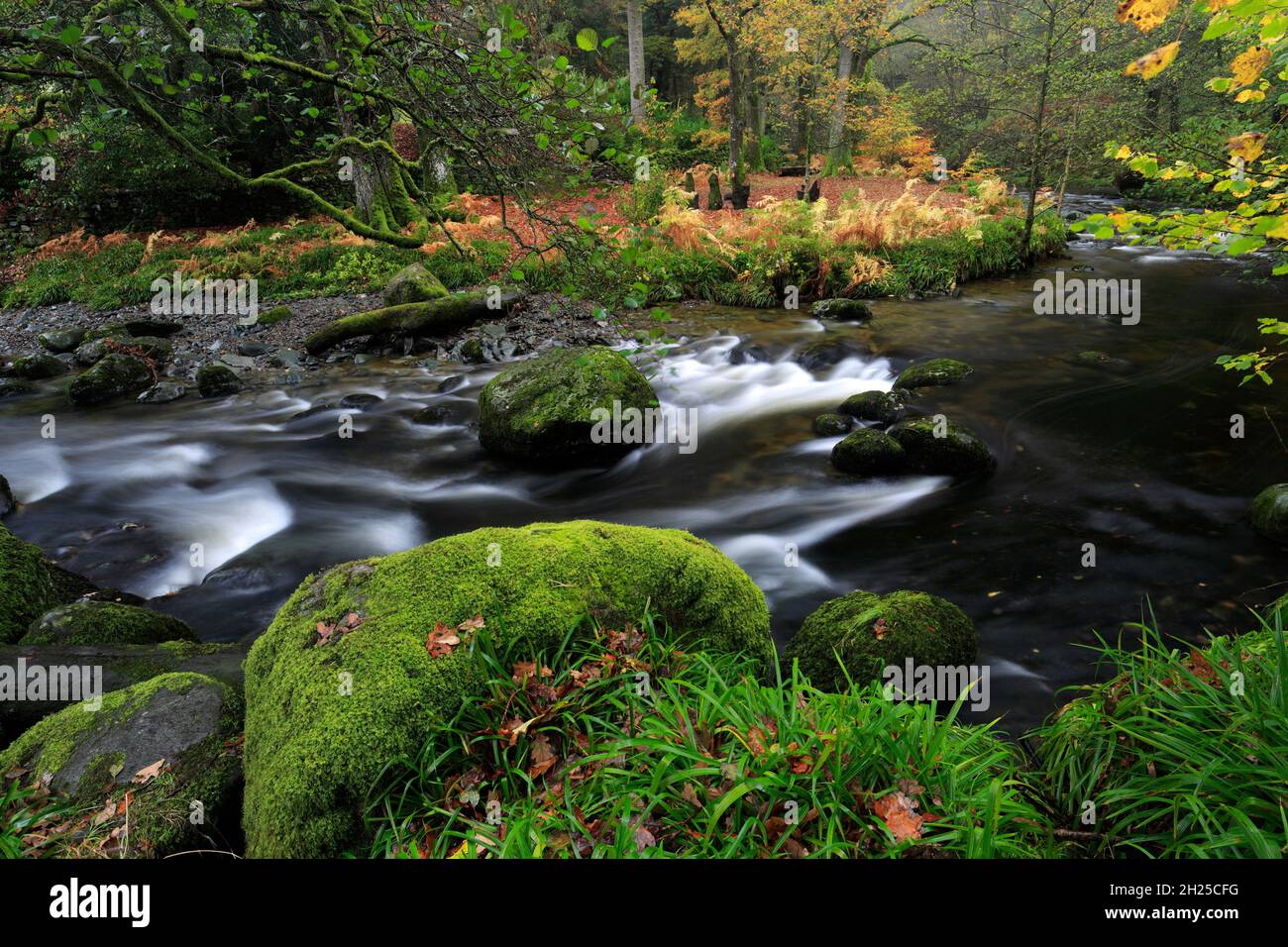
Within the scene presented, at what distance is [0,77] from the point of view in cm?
354

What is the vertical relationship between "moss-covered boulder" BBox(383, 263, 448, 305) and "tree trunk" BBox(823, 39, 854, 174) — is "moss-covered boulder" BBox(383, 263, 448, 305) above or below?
below

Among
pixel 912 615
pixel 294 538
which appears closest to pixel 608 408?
pixel 294 538

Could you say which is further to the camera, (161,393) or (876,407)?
(161,393)

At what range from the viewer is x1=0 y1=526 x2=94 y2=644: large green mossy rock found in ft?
14.4

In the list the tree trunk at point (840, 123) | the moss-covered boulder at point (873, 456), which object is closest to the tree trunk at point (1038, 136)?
the tree trunk at point (840, 123)

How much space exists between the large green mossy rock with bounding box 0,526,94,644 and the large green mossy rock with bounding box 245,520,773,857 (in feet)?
8.48

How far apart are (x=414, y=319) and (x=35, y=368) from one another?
20.5 feet

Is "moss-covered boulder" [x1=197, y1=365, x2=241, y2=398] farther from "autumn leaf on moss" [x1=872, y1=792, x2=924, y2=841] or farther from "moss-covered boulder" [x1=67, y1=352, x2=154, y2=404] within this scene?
"autumn leaf on moss" [x1=872, y1=792, x2=924, y2=841]

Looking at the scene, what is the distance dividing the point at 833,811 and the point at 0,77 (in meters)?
5.15

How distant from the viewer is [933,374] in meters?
10.2
